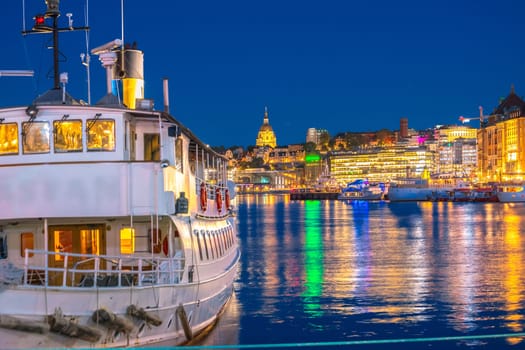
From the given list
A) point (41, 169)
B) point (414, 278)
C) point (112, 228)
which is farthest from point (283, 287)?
point (41, 169)

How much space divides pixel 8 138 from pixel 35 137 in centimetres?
61

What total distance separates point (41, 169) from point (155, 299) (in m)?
3.42

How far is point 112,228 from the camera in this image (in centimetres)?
1612

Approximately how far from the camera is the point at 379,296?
27.3 m

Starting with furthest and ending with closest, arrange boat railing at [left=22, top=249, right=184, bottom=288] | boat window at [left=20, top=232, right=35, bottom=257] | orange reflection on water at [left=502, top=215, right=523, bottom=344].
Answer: orange reflection on water at [left=502, top=215, right=523, bottom=344]
boat window at [left=20, top=232, right=35, bottom=257]
boat railing at [left=22, top=249, right=184, bottom=288]

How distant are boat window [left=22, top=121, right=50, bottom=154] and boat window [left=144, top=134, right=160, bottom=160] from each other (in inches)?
83.7

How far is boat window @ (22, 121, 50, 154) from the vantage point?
14617mm

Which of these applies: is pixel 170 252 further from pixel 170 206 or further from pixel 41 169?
pixel 41 169

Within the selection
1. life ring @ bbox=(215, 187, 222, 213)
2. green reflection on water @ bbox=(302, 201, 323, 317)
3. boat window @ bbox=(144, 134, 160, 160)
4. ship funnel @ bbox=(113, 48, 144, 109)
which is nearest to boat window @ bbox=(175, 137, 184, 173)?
boat window @ bbox=(144, 134, 160, 160)

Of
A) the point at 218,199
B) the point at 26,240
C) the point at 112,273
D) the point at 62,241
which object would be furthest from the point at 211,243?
the point at 26,240

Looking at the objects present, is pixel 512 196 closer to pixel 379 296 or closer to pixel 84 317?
pixel 379 296

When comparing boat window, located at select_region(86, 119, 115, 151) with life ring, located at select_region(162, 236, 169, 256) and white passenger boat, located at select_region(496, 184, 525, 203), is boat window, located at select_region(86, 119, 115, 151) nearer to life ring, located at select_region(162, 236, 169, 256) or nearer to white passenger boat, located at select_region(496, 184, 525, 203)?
life ring, located at select_region(162, 236, 169, 256)

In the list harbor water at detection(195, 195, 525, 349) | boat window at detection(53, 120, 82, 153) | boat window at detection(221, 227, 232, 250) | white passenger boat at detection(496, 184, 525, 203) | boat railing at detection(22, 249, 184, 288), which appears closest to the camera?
boat railing at detection(22, 249, 184, 288)

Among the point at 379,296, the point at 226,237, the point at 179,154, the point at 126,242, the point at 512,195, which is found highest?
the point at 179,154
